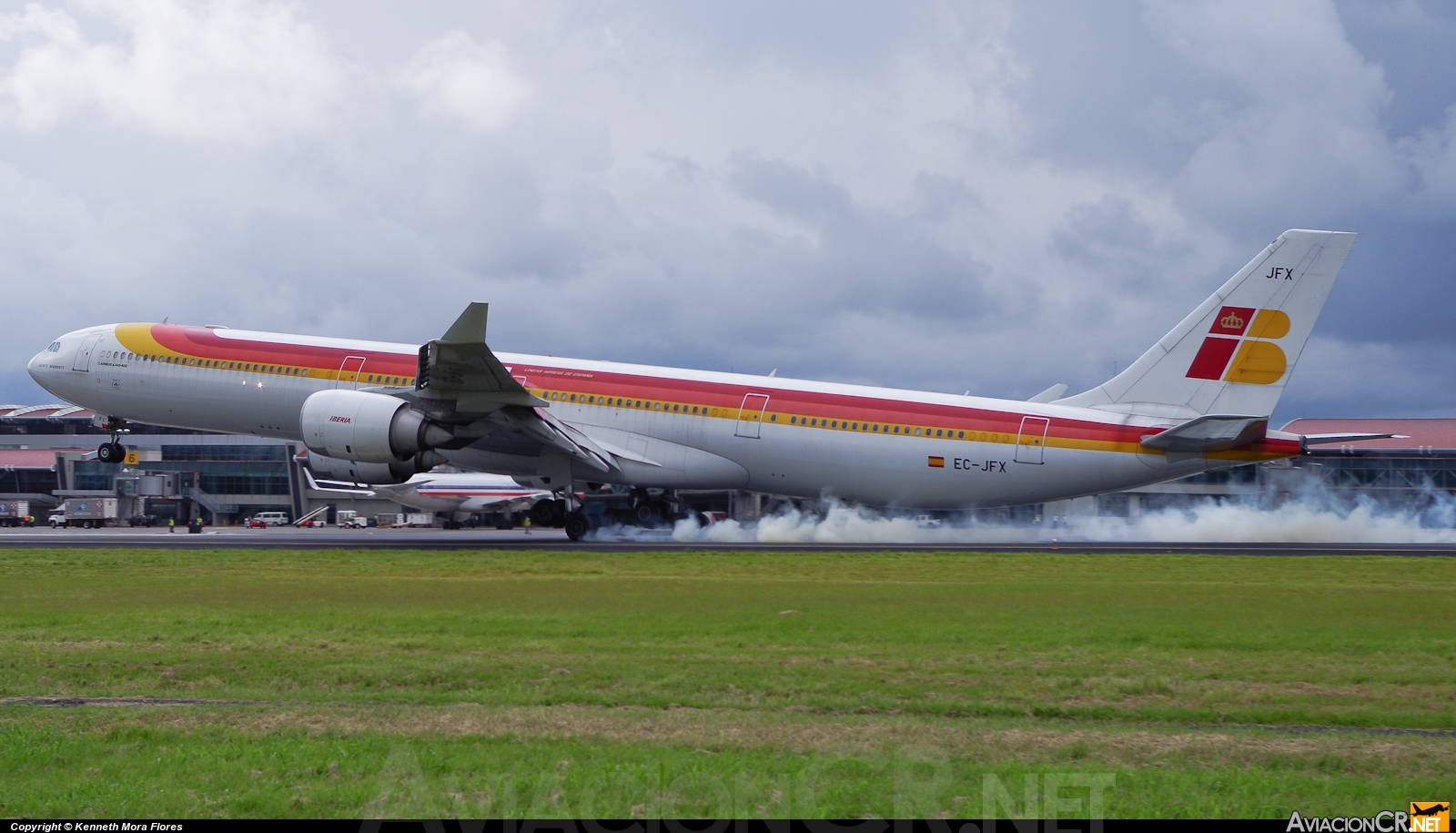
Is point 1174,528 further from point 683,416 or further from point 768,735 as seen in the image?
point 768,735

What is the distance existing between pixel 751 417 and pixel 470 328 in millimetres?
8873

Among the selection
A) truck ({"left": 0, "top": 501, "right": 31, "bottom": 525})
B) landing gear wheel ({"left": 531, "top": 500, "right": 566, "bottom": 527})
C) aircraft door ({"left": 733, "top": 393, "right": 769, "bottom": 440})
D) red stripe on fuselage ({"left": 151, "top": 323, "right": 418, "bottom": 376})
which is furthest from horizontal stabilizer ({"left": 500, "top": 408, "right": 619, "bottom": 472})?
truck ({"left": 0, "top": 501, "right": 31, "bottom": 525})

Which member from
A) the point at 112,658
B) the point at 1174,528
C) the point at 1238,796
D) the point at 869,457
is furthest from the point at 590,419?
the point at 1238,796

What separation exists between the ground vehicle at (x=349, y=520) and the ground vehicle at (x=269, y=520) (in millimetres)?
3752

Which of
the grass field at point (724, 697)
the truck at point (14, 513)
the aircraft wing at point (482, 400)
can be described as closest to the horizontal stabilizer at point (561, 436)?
the aircraft wing at point (482, 400)

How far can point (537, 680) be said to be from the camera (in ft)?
36.1

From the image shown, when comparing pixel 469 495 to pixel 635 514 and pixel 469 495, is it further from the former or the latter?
pixel 635 514

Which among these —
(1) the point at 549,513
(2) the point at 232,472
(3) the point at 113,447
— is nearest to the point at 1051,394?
(1) the point at 549,513

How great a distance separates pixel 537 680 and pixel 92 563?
1886cm

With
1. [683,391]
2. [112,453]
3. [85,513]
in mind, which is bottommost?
[85,513]

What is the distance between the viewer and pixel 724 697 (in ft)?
33.7

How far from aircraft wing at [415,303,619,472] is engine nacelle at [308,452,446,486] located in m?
1.30

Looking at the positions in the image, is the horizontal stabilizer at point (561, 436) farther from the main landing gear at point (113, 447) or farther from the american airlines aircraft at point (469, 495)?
the american airlines aircraft at point (469, 495)

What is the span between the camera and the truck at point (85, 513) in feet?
238
